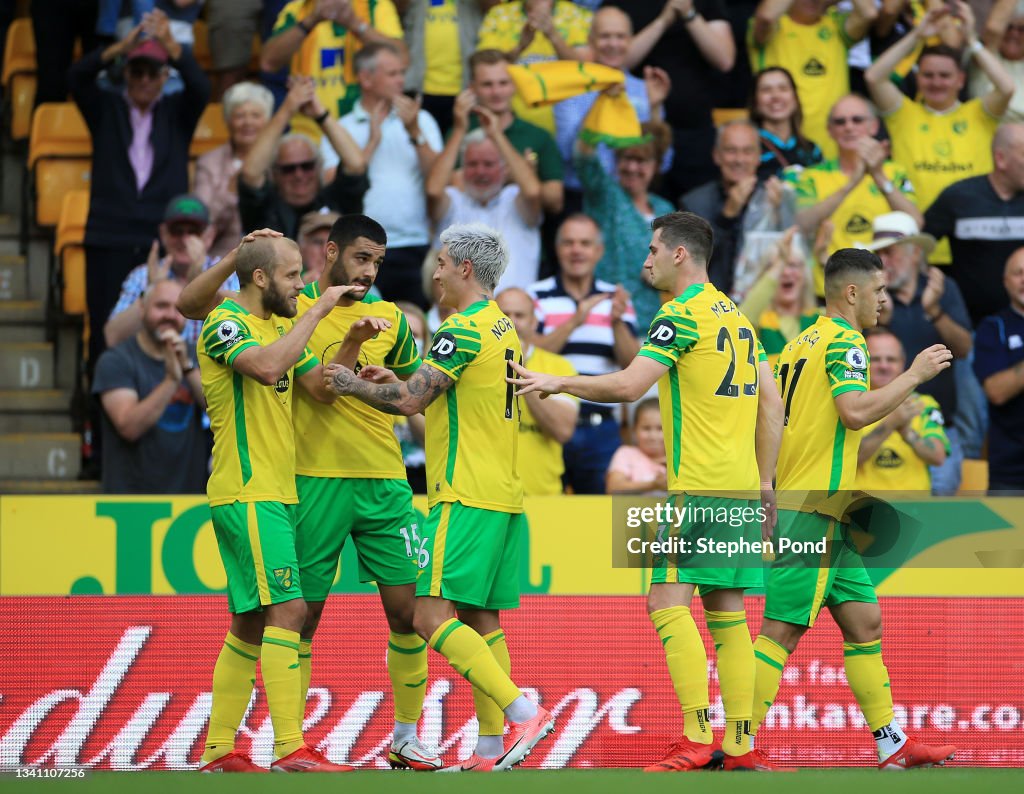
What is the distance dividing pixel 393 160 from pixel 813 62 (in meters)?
3.82

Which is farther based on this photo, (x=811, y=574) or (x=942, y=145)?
(x=942, y=145)

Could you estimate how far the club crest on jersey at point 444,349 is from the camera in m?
7.22

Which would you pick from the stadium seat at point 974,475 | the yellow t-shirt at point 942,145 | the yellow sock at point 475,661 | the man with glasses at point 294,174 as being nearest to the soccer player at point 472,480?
the yellow sock at point 475,661

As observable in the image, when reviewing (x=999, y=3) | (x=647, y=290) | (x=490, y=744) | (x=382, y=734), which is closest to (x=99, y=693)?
(x=382, y=734)

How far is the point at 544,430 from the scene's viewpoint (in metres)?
10.7

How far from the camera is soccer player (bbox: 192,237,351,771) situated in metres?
7.16

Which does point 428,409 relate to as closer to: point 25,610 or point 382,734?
point 382,734

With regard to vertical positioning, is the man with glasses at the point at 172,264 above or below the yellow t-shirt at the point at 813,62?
below

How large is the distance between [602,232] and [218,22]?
4256mm

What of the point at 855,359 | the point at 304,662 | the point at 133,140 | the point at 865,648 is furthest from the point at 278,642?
the point at 133,140

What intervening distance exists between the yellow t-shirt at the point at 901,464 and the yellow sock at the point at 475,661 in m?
4.81

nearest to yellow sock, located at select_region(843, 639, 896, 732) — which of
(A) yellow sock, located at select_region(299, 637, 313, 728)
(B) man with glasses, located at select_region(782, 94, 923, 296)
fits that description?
(A) yellow sock, located at select_region(299, 637, 313, 728)

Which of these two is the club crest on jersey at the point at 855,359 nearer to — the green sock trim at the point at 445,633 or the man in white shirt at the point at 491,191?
the green sock trim at the point at 445,633

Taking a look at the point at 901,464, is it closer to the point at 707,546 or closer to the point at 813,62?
the point at 813,62
